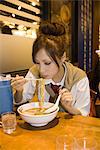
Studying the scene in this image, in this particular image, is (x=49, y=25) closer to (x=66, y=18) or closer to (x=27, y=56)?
(x=27, y=56)

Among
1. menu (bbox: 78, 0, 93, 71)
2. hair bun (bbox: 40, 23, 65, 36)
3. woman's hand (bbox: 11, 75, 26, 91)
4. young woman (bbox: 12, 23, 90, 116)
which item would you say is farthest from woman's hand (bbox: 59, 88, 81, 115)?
menu (bbox: 78, 0, 93, 71)

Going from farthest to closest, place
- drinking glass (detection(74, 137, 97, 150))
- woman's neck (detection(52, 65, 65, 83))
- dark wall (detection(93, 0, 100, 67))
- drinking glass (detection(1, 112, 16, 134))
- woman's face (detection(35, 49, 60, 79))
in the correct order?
1. dark wall (detection(93, 0, 100, 67))
2. woman's neck (detection(52, 65, 65, 83))
3. woman's face (detection(35, 49, 60, 79))
4. drinking glass (detection(1, 112, 16, 134))
5. drinking glass (detection(74, 137, 97, 150))

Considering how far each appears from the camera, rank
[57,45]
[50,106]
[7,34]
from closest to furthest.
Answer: [50,106]
[57,45]
[7,34]

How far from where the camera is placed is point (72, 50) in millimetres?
5180

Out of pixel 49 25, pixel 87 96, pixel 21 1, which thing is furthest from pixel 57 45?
pixel 21 1

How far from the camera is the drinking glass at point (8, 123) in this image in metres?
1.22

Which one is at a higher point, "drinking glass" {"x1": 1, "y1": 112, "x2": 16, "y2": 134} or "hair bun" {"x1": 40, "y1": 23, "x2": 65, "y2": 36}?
"hair bun" {"x1": 40, "y1": 23, "x2": 65, "y2": 36}

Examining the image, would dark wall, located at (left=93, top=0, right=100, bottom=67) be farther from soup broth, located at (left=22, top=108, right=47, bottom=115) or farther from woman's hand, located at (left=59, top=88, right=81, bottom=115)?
soup broth, located at (left=22, top=108, right=47, bottom=115)

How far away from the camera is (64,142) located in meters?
1.03

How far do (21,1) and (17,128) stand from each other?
1.86m

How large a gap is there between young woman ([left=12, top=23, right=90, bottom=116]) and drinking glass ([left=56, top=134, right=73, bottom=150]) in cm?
36

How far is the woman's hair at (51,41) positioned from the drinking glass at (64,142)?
62cm

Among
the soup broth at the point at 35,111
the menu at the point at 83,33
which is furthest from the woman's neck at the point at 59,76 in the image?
the menu at the point at 83,33

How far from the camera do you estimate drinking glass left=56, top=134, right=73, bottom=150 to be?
994mm
